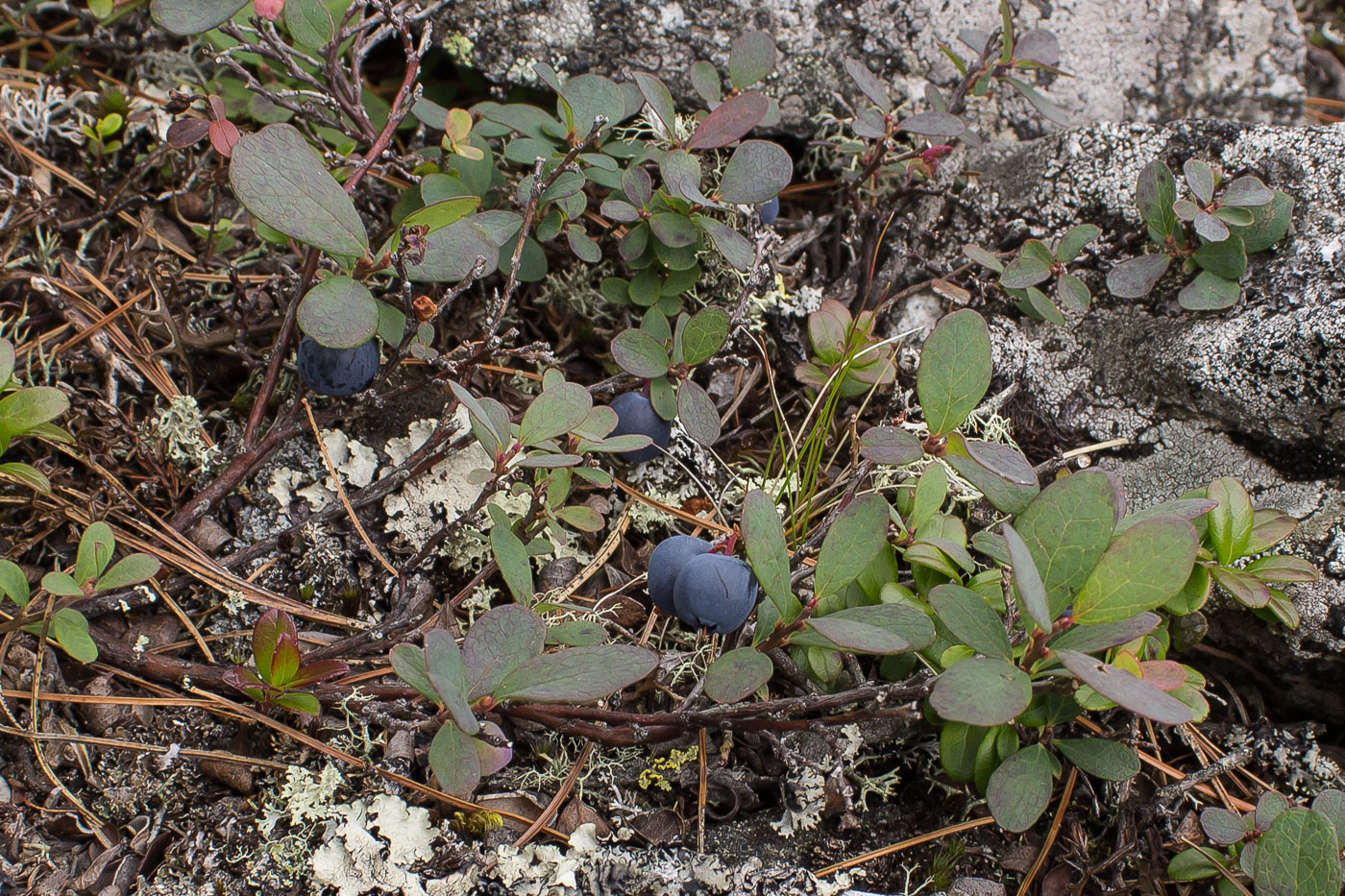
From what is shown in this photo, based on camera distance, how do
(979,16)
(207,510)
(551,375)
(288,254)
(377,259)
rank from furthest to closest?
(979,16), (288,254), (207,510), (551,375), (377,259)

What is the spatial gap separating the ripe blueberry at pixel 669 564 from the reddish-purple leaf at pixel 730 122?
2.63ft

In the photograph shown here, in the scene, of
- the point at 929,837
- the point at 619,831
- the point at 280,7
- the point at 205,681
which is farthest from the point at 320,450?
the point at 929,837

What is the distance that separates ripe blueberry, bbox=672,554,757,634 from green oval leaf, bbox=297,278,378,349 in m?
0.65

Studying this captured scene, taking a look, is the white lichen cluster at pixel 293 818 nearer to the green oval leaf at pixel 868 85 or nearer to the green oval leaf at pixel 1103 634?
the green oval leaf at pixel 1103 634

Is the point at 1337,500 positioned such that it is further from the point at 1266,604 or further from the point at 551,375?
the point at 551,375

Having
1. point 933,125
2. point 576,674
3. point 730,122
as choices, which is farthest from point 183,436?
point 933,125

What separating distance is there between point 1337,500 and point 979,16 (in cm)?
149

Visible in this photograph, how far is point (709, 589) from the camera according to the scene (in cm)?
146

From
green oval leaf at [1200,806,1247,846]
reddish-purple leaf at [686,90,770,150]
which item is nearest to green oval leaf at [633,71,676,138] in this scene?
reddish-purple leaf at [686,90,770,150]

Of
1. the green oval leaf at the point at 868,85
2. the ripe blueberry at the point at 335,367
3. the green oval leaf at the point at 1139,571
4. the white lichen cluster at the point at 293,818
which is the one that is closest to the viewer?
the green oval leaf at the point at 1139,571

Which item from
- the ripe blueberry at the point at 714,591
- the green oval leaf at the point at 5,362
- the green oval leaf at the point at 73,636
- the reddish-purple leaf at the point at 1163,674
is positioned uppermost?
the green oval leaf at the point at 5,362

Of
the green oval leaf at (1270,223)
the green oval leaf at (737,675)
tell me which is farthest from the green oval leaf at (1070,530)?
the green oval leaf at (1270,223)

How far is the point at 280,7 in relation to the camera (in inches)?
67.0

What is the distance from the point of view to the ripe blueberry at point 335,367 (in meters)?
1.66
